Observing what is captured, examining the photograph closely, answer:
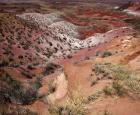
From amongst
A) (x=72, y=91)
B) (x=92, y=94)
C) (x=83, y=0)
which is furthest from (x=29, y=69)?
(x=83, y=0)

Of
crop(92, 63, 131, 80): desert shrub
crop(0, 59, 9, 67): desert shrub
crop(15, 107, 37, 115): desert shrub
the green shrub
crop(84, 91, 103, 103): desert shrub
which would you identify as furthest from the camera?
crop(0, 59, 9, 67): desert shrub

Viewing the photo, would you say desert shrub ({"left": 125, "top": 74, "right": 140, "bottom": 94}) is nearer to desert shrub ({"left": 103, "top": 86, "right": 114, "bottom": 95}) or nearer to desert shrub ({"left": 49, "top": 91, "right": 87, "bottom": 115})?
desert shrub ({"left": 103, "top": 86, "right": 114, "bottom": 95})

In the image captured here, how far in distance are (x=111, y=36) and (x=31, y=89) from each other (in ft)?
51.4

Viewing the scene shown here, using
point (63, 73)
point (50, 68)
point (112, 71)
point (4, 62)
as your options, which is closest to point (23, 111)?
point (112, 71)

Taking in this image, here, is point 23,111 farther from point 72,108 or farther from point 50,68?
point 50,68

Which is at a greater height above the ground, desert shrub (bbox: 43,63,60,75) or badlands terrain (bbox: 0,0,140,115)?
badlands terrain (bbox: 0,0,140,115)

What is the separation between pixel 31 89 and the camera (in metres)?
17.0

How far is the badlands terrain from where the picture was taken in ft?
39.8

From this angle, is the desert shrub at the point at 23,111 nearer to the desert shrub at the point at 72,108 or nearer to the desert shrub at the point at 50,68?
the desert shrub at the point at 72,108

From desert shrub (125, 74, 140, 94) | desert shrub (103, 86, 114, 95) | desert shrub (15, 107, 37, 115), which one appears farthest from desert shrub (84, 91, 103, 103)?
desert shrub (15, 107, 37, 115)

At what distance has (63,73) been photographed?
18188 mm

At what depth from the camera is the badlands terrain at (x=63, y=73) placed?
12.1 metres

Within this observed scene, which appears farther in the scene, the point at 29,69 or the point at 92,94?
the point at 29,69

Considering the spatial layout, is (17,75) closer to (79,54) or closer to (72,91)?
(72,91)
